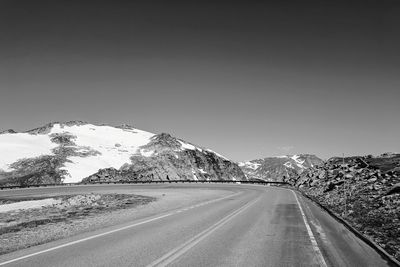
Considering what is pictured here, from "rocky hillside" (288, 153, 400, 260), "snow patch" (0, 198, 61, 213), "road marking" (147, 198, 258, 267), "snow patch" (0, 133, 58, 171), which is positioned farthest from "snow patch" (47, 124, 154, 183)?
"road marking" (147, 198, 258, 267)

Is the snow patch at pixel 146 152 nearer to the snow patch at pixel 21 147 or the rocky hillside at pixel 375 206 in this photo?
the snow patch at pixel 21 147

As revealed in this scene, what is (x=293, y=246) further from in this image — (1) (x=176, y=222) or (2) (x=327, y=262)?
(1) (x=176, y=222)

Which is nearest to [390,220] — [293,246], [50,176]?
[293,246]

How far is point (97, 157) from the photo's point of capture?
122500 millimetres

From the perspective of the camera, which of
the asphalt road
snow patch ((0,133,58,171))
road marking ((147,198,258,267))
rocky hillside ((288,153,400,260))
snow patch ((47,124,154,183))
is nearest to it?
road marking ((147,198,258,267))

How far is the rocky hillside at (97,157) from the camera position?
3848 inches

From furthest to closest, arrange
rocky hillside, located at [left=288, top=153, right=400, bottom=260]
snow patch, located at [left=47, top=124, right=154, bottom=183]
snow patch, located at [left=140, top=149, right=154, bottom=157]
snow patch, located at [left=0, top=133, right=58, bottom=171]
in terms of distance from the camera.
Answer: snow patch, located at [left=140, top=149, right=154, bottom=157] → snow patch, located at [left=0, top=133, right=58, bottom=171] → snow patch, located at [left=47, top=124, right=154, bottom=183] → rocky hillside, located at [left=288, top=153, right=400, bottom=260]

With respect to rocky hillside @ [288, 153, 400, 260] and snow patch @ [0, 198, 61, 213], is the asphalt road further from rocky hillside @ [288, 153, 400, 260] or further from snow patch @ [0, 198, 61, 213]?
snow patch @ [0, 198, 61, 213]

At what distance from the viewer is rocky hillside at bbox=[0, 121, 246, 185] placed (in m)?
97.8

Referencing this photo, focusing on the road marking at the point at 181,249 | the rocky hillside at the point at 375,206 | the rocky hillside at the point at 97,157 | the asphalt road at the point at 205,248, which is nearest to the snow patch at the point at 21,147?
the rocky hillside at the point at 97,157

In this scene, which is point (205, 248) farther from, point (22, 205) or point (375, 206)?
point (22, 205)

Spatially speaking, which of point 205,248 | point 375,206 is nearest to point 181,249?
point 205,248

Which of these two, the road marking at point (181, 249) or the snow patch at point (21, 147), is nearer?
the road marking at point (181, 249)

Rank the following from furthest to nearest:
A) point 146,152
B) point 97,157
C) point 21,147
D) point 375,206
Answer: point 146,152 → point 21,147 → point 97,157 → point 375,206
